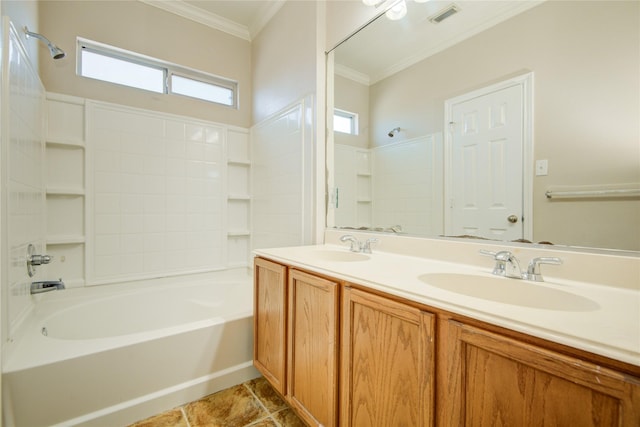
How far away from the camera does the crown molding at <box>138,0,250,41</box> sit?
2.36 m

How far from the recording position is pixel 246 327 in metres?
1.74

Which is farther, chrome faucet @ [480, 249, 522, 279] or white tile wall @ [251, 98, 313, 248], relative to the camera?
white tile wall @ [251, 98, 313, 248]

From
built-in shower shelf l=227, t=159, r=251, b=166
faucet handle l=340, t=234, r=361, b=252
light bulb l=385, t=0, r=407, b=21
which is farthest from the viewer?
built-in shower shelf l=227, t=159, r=251, b=166

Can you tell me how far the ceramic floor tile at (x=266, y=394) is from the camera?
1.52m

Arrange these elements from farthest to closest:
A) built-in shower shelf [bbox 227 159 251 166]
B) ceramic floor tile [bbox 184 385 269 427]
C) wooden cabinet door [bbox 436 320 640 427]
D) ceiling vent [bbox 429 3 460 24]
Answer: built-in shower shelf [bbox 227 159 251 166], ceramic floor tile [bbox 184 385 269 427], ceiling vent [bbox 429 3 460 24], wooden cabinet door [bbox 436 320 640 427]

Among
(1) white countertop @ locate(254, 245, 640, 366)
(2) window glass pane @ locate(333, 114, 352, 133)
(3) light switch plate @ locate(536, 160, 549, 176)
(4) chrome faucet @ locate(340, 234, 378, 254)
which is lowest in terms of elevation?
(1) white countertop @ locate(254, 245, 640, 366)

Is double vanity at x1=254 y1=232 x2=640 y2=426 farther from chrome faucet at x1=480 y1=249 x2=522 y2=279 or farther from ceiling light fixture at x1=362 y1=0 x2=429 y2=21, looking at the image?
ceiling light fixture at x1=362 y1=0 x2=429 y2=21

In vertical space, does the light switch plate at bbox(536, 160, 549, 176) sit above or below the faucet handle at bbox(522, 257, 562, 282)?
above

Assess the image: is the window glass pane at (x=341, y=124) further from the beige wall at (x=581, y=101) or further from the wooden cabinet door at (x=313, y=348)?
the wooden cabinet door at (x=313, y=348)

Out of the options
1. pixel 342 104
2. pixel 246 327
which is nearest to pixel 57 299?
pixel 246 327

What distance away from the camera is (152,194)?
7.68 feet

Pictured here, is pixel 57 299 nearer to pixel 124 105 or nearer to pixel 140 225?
pixel 140 225

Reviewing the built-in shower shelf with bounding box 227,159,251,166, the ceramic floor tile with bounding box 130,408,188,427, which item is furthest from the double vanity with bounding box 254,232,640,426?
the built-in shower shelf with bounding box 227,159,251,166

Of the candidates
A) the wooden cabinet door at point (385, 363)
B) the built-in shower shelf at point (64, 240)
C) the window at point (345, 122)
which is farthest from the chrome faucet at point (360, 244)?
the built-in shower shelf at point (64, 240)
